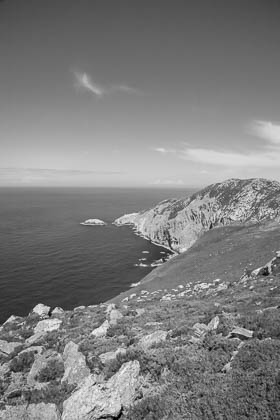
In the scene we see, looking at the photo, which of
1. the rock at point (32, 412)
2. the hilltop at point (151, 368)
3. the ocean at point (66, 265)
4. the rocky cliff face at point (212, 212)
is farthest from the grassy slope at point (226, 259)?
the rock at point (32, 412)

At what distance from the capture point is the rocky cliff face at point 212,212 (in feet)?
275

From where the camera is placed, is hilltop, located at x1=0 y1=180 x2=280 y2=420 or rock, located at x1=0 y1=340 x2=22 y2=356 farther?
rock, located at x1=0 y1=340 x2=22 y2=356

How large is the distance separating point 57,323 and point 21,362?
6.87m

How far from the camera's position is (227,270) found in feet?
144

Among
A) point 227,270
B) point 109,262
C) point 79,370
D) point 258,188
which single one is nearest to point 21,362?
point 79,370

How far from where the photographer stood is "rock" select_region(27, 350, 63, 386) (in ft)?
34.6

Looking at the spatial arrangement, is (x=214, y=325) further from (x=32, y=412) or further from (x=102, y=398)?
(x=32, y=412)

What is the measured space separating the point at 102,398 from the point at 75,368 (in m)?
3.13

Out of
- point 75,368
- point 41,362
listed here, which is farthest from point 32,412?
point 41,362

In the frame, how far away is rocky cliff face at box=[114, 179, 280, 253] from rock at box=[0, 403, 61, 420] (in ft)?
266

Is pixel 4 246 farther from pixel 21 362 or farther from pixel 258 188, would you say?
pixel 258 188

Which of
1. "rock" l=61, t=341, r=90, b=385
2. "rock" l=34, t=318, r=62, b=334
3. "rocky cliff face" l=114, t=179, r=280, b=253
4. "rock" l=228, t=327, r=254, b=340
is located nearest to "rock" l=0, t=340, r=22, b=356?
"rock" l=34, t=318, r=62, b=334

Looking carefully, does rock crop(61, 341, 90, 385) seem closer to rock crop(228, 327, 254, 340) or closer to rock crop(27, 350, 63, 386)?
rock crop(27, 350, 63, 386)

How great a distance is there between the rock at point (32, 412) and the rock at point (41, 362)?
2146 mm
